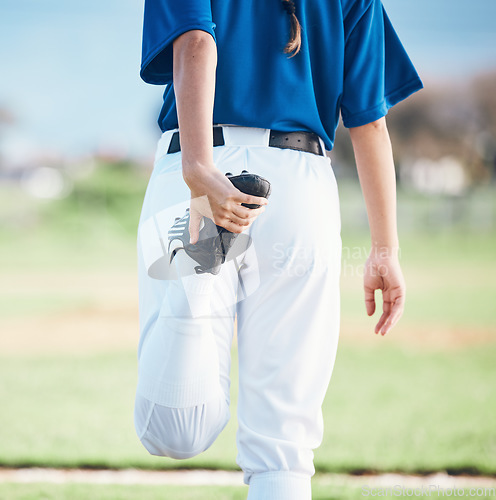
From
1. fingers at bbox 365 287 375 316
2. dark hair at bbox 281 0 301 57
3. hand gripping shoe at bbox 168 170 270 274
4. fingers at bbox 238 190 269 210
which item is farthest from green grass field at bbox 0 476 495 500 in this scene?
dark hair at bbox 281 0 301 57

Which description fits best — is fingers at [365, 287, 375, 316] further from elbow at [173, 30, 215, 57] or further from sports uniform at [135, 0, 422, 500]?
elbow at [173, 30, 215, 57]

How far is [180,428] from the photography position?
1.04 meters

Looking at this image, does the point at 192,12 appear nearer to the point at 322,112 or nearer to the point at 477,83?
the point at 322,112

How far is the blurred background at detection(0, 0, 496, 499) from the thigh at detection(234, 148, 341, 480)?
52cm

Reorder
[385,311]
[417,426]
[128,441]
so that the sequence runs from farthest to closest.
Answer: [417,426], [128,441], [385,311]

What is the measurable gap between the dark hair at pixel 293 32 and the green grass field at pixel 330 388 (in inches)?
26.0

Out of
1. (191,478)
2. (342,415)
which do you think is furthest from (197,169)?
(342,415)

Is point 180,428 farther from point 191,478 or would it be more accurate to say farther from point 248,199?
A: point 191,478

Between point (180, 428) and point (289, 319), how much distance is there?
11.1 inches

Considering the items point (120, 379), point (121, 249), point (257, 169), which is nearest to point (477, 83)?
point (121, 249)

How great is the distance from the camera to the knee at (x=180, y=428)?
1032mm

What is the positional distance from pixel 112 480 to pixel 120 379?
81.8 inches

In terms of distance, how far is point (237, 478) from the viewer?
2246 millimetres

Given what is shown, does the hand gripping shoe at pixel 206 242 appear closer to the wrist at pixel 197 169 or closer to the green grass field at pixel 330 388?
the wrist at pixel 197 169
